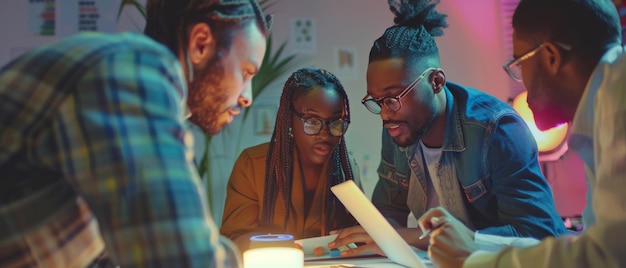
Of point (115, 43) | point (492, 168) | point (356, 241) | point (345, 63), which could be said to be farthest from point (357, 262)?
point (345, 63)

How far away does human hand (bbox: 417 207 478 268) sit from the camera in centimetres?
122

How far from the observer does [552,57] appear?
1156 mm

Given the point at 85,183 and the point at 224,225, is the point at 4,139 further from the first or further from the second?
the point at 224,225

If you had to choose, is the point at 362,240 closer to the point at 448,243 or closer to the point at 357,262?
the point at 357,262

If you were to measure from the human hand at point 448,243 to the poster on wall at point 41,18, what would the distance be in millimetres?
2733

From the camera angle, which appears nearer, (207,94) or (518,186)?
(207,94)

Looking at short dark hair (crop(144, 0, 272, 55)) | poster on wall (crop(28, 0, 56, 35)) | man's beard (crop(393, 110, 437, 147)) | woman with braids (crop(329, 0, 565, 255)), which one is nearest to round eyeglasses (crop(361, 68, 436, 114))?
woman with braids (crop(329, 0, 565, 255))

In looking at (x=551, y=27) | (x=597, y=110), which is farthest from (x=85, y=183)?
(x=551, y=27)

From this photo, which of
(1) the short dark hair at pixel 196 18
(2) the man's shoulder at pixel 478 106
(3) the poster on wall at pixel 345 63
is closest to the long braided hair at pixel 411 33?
(2) the man's shoulder at pixel 478 106

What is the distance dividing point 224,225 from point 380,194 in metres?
0.61

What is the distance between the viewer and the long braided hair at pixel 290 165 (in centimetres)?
220

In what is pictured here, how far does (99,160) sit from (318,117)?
1539 millimetres

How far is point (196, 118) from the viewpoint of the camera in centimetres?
104

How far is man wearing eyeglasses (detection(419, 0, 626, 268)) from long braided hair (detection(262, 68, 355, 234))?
902mm
